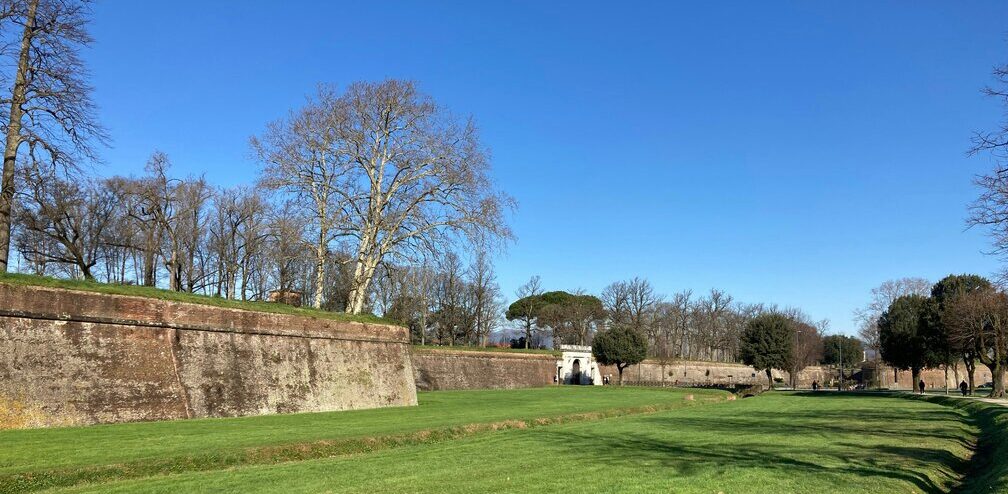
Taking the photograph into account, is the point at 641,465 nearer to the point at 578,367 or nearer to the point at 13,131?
the point at 13,131

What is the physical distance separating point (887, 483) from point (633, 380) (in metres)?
68.5

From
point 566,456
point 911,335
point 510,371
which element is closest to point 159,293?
point 566,456

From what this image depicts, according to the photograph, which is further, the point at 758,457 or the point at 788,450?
the point at 788,450

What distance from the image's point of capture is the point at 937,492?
36.7ft

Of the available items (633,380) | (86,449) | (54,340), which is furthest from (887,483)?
(633,380)

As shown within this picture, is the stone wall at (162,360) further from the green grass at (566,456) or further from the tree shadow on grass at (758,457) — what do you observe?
the tree shadow on grass at (758,457)

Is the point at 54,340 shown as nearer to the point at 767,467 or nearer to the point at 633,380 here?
the point at 767,467

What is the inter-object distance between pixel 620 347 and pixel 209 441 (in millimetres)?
53953

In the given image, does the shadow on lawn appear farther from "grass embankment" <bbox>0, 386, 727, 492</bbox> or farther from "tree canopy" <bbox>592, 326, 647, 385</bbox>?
"tree canopy" <bbox>592, 326, 647, 385</bbox>

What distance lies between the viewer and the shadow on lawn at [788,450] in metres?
12.2

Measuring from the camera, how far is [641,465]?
12773 mm

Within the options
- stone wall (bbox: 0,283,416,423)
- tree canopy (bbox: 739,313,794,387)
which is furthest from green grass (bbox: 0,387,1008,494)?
tree canopy (bbox: 739,313,794,387)

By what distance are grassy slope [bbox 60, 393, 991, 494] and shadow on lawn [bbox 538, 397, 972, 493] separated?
0.11 feet

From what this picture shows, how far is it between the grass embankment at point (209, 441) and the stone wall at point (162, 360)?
41.4 inches
